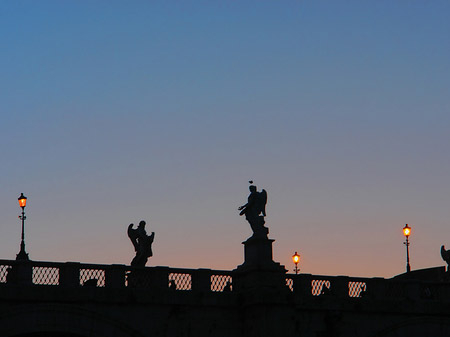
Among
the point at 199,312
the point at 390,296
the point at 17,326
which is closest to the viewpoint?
the point at 17,326

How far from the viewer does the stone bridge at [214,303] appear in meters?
37.7

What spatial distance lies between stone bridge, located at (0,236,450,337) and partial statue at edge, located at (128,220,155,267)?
4.55 feet

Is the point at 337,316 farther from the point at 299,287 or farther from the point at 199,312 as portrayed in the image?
the point at 199,312

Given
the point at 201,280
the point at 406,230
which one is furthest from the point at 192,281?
the point at 406,230

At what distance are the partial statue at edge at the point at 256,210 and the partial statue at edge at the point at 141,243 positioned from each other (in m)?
3.58

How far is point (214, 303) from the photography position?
40.5 metres

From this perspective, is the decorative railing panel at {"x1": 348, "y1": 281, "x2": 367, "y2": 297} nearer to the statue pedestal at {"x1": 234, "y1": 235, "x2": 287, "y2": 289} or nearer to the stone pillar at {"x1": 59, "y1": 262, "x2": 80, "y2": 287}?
the statue pedestal at {"x1": 234, "y1": 235, "x2": 287, "y2": 289}

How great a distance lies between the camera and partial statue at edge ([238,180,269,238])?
41.4 meters

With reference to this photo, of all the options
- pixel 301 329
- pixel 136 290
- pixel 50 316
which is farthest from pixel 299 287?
pixel 50 316

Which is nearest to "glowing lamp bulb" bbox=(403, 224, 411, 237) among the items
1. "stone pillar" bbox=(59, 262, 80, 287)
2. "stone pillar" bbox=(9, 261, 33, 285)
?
"stone pillar" bbox=(59, 262, 80, 287)

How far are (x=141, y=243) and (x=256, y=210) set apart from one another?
4330mm

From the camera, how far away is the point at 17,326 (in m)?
37.2

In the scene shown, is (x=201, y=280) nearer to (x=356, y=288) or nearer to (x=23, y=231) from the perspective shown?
(x=356, y=288)

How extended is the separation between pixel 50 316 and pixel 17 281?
62.4 inches
